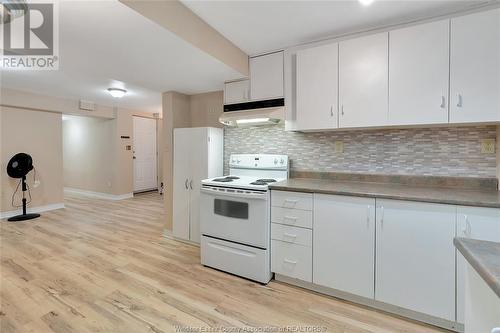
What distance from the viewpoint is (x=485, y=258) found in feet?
2.37

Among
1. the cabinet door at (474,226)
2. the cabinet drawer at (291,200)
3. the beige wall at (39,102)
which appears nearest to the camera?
the cabinet door at (474,226)

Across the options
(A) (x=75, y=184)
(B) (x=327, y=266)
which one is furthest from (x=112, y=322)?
(A) (x=75, y=184)

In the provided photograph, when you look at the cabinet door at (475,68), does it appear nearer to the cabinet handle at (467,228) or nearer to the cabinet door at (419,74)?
the cabinet door at (419,74)

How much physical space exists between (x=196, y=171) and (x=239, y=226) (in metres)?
1.07

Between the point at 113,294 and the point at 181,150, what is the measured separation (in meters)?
1.74

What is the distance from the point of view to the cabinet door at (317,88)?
217 cm

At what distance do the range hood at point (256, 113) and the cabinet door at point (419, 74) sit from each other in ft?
3.37

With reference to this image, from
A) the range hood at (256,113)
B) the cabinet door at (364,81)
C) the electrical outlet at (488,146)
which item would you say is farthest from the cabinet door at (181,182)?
the electrical outlet at (488,146)

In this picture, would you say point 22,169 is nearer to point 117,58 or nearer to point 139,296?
point 117,58

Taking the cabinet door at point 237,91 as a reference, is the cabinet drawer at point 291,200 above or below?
below

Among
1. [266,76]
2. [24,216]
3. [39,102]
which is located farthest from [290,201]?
[39,102]

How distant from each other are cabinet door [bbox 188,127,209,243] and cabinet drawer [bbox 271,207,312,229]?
3.80ft

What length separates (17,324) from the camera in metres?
Result: 1.68

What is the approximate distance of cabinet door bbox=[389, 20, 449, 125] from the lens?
5.87 ft
